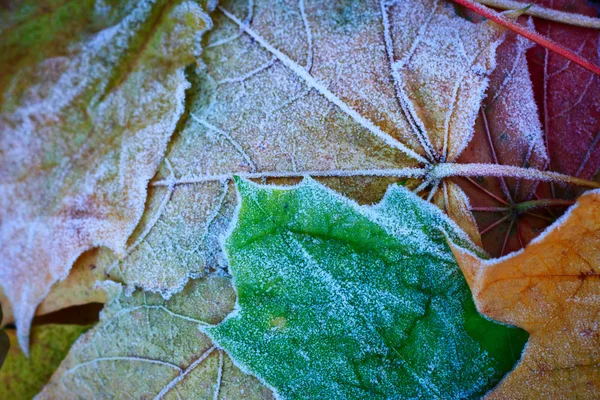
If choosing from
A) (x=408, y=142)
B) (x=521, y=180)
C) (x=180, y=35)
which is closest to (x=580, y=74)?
(x=521, y=180)

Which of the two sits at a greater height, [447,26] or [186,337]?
[447,26]

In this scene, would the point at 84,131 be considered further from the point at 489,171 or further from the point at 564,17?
the point at 564,17

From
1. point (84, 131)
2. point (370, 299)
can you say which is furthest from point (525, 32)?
point (84, 131)

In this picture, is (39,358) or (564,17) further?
(39,358)

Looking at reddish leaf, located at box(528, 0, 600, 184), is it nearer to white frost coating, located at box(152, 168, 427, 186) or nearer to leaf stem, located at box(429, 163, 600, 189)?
leaf stem, located at box(429, 163, 600, 189)

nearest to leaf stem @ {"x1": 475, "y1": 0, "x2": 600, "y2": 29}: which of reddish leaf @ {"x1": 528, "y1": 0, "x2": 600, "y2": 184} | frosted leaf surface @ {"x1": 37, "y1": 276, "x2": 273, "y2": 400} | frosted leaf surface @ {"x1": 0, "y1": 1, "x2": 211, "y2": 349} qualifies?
reddish leaf @ {"x1": 528, "y1": 0, "x2": 600, "y2": 184}

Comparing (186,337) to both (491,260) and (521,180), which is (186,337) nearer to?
(491,260)
